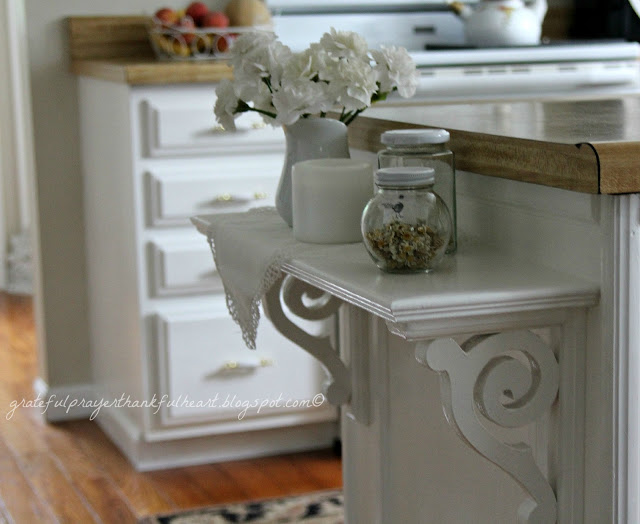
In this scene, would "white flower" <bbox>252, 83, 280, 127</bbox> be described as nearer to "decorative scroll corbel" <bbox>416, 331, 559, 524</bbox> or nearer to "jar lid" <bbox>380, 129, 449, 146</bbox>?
"jar lid" <bbox>380, 129, 449, 146</bbox>

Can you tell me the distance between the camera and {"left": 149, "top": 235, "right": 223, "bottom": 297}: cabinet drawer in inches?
106

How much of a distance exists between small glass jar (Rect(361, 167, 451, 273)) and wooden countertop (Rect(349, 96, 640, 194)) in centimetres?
11

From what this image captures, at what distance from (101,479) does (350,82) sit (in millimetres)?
1720

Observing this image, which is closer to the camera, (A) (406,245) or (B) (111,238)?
(A) (406,245)

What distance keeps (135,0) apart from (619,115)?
2034mm

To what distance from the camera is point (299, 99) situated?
50.5 inches

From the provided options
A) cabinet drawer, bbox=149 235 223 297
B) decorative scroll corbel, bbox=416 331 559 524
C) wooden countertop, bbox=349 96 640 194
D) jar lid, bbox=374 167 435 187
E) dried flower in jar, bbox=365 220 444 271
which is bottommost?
cabinet drawer, bbox=149 235 223 297

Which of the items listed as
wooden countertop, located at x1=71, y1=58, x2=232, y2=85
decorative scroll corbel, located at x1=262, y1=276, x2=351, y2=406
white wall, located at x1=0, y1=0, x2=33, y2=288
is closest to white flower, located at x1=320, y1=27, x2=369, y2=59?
decorative scroll corbel, located at x1=262, y1=276, x2=351, y2=406

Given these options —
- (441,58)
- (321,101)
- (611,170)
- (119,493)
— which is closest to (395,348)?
(321,101)

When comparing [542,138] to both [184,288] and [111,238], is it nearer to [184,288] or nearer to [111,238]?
[184,288]

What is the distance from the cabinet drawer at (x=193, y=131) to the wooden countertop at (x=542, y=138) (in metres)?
1.04

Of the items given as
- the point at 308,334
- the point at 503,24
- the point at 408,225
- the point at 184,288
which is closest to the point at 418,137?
the point at 408,225

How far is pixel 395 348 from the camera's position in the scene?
4.95ft

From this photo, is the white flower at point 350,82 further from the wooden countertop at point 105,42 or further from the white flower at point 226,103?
the wooden countertop at point 105,42
